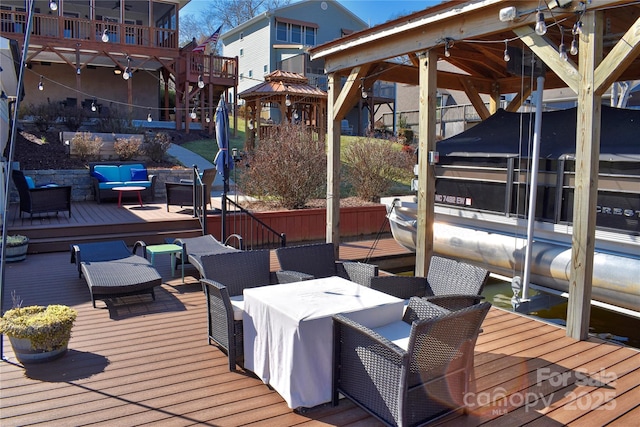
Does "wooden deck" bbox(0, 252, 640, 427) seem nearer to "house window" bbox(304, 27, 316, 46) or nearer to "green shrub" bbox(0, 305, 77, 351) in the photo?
"green shrub" bbox(0, 305, 77, 351)

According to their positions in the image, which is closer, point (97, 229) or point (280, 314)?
point (280, 314)

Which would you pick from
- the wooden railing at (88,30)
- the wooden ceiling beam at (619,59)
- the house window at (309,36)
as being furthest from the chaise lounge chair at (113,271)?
the house window at (309,36)

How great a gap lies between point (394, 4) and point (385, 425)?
3760 cm

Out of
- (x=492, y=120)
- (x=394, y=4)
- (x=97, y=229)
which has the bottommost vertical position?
(x=97, y=229)

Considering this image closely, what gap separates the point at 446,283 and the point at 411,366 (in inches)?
64.1

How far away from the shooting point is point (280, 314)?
10.6 feet

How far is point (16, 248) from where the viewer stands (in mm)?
7059

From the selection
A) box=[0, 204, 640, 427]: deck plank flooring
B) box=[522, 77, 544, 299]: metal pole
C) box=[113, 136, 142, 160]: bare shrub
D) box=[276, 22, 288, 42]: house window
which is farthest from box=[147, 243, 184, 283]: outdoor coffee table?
box=[276, 22, 288, 42]: house window

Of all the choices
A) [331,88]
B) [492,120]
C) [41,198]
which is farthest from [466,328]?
[41,198]

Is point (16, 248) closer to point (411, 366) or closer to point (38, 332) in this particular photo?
point (38, 332)

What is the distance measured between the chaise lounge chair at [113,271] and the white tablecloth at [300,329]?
78.1 inches

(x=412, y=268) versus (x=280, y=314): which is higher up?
(x=280, y=314)

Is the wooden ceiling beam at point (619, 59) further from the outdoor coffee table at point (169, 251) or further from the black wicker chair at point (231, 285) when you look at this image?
the outdoor coffee table at point (169, 251)

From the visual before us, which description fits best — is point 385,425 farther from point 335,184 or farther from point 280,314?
point 335,184
